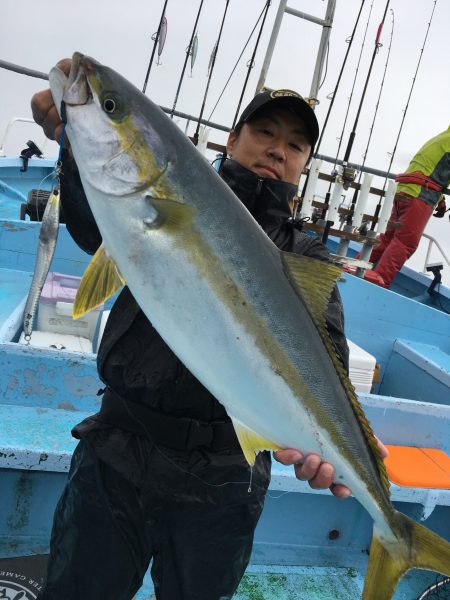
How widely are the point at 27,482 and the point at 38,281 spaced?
1333 mm

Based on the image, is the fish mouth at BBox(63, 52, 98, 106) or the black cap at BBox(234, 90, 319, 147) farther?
the black cap at BBox(234, 90, 319, 147)

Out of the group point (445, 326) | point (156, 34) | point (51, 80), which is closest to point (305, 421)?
point (51, 80)

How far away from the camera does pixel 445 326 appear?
5438 mm

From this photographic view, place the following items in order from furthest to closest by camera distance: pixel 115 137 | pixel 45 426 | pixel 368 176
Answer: pixel 368 176 → pixel 45 426 → pixel 115 137

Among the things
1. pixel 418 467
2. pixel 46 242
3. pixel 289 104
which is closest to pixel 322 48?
pixel 46 242

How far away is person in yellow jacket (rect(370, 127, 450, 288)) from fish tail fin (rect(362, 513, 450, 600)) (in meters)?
5.46

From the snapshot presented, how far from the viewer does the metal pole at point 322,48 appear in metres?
5.38

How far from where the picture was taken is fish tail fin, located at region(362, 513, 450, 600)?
162 centimetres

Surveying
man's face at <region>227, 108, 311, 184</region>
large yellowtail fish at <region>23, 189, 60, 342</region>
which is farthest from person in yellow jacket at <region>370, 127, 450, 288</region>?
man's face at <region>227, 108, 311, 184</region>

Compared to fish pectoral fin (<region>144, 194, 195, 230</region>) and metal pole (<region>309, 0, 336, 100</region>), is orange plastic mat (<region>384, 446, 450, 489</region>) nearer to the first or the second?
fish pectoral fin (<region>144, 194, 195, 230</region>)

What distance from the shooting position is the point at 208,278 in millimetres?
1386

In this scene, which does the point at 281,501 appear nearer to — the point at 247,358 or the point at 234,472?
the point at 234,472

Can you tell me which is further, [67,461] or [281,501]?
[281,501]

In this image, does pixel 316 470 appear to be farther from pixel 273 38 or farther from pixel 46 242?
pixel 273 38
